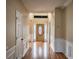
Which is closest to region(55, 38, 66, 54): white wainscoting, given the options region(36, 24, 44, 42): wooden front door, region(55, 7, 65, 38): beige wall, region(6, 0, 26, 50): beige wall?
region(55, 7, 65, 38): beige wall

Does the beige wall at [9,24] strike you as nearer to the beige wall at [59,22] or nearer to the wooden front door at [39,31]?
the beige wall at [59,22]

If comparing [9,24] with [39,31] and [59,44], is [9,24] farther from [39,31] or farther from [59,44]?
[39,31]

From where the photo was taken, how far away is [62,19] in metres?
7.87

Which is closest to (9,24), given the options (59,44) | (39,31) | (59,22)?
(59,22)

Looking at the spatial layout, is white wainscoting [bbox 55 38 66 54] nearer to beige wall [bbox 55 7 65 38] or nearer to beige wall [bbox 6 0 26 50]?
beige wall [bbox 55 7 65 38]

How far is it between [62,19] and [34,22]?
8136 mm

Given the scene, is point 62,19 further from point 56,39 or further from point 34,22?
point 34,22

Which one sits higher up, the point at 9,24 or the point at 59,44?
the point at 9,24

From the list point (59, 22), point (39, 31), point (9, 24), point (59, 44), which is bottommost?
point (59, 44)

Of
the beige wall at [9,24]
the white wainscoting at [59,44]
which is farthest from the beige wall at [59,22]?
the beige wall at [9,24]

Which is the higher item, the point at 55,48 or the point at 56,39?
the point at 56,39

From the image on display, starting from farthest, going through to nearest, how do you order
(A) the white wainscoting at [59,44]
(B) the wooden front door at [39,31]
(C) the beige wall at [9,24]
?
(B) the wooden front door at [39,31] < (A) the white wainscoting at [59,44] < (C) the beige wall at [9,24]
